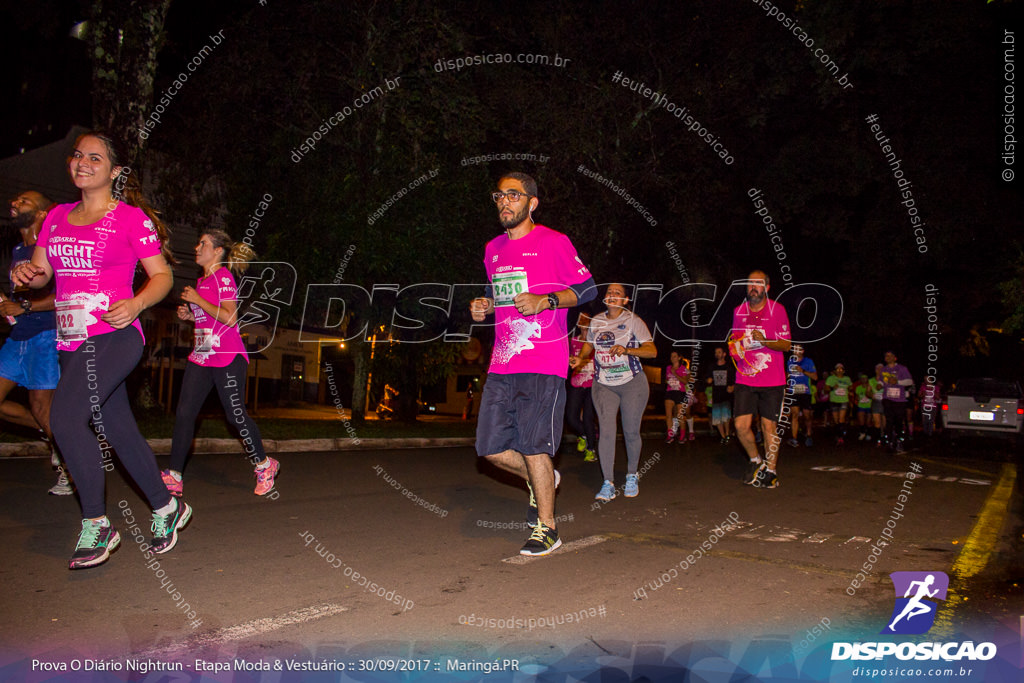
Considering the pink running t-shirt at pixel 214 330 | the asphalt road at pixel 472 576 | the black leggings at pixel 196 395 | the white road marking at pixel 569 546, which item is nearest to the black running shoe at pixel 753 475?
the asphalt road at pixel 472 576

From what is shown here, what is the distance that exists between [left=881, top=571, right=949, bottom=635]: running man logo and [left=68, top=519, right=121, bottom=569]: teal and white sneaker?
3811mm

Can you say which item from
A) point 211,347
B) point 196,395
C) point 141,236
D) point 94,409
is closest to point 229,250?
point 211,347

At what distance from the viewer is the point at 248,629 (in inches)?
134

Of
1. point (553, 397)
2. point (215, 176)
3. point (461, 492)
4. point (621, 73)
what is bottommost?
point (461, 492)

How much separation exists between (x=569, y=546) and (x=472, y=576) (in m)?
0.97

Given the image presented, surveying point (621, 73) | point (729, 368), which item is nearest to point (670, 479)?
point (729, 368)

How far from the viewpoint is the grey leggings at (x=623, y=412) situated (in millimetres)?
7469

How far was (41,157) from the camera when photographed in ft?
67.3

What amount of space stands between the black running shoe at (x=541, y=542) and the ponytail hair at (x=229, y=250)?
335 centimetres

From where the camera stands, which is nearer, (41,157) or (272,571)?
(272,571)

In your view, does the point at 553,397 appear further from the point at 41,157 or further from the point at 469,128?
the point at 41,157

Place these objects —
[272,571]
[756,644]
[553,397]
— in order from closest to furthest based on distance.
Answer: [756,644] → [272,571] → [553,397]

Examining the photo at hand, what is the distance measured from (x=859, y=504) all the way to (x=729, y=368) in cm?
906

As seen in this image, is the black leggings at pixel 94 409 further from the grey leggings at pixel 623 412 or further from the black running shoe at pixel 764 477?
the black running shoe at pixel 764 477
